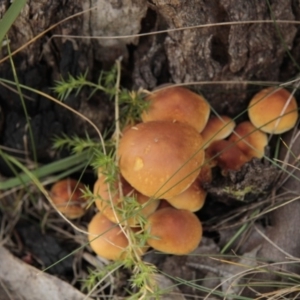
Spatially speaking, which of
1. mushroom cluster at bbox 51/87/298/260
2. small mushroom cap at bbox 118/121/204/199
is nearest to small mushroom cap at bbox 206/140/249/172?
mushroom cluster at bbox 51/87/298/260

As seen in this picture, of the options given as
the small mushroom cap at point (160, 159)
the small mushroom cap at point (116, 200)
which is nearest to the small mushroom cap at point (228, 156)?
the small mushroom cap at point (160, 159)

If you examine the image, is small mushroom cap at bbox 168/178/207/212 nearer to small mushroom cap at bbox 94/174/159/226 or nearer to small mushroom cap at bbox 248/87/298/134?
small mushroom cap at bbox 94/174/159/226

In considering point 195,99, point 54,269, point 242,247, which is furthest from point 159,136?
point 54,269

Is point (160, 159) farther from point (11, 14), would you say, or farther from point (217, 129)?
point (11, 14)

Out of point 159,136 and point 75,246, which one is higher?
point 159,136

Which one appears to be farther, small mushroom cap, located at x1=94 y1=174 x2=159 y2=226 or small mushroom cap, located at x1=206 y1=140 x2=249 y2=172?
small mushroom cap, located at x1=206 y1=140 x2=249 y2=172

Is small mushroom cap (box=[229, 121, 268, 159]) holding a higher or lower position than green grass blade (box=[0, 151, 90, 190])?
lower

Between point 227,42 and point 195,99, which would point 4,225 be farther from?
point 227,42
